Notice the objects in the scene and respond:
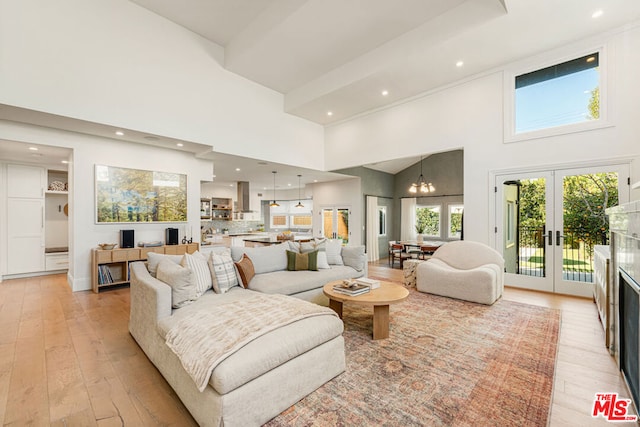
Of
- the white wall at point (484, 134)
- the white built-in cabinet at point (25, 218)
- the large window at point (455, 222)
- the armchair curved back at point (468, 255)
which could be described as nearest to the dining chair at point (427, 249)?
the white wall at point (484, 134)

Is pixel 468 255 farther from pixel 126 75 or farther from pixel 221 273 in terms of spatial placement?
pixel 126 75

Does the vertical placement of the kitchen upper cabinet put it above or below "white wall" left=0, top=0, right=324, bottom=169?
below

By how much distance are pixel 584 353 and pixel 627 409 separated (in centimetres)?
92

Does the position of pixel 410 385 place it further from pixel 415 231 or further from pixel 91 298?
pixel 415 231

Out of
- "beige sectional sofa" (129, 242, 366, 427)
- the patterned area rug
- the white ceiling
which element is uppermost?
the white ceiling

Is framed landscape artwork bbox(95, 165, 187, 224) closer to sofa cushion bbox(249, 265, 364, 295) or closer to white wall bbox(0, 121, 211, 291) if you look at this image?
white wall bbox(0, 121, 211, 291)

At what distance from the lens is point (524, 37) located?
4.19 metres

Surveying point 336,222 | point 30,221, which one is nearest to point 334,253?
point 336,222

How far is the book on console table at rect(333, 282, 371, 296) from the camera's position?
3.13 meters

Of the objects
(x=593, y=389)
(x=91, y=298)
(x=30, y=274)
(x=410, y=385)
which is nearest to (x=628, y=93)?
(x=593, y=389)

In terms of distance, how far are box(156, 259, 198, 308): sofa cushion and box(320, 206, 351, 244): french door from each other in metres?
6.58

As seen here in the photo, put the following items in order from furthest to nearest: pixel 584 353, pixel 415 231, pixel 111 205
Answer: pixel 415 231
pixel 111 205
pixel 584 353

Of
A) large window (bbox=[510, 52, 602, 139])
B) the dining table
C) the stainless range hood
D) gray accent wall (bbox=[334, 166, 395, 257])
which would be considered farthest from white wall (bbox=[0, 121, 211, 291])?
large window (bbox=[510, 52, 602, 139])

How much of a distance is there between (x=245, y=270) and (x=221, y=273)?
0.35 meters
